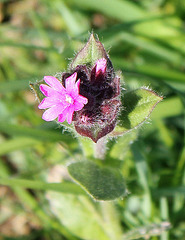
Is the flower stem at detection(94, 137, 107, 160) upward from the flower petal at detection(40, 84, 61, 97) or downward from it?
downward

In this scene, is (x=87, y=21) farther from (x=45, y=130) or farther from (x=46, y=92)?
(x=46, y=92)

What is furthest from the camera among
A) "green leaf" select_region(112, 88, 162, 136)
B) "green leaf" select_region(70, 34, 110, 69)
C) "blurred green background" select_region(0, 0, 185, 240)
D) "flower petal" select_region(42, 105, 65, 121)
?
"blurred green background" select_region(0, 0, 185, 240)

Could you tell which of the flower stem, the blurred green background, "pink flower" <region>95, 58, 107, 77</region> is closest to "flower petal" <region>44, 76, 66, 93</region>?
"pink flower" <region>95, 58, 107, 77</region>

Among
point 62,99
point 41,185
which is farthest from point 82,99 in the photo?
point 41,185

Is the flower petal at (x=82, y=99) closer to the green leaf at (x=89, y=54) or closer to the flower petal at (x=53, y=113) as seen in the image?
the flower petal at (x=53, y=113)

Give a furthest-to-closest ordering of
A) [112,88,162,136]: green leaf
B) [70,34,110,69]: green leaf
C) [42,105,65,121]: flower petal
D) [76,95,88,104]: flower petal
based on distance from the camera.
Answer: [70,34,110,69]: green leaf → [112,88,162,136]: green leaf → [42,105,65,121]: flower petal → [76,95,88,104]: flower petal

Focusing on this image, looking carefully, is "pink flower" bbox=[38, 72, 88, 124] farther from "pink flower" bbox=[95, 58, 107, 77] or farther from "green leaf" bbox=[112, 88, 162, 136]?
"green leaf" bbox=[112, 88, 162, 136]

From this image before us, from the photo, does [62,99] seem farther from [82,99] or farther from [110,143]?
[110,143]

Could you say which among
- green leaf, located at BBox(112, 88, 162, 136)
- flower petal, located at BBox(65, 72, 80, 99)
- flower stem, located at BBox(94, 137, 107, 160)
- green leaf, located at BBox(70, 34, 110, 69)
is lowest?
flower stem, located at BBox(94, 137, 107, 160)
